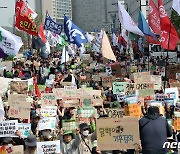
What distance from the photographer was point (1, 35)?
13.3m

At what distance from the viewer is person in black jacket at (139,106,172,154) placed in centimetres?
713

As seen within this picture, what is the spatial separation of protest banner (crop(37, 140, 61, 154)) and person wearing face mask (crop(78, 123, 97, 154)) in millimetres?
313

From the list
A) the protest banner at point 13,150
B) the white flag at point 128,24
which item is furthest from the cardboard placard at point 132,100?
the white flag at point 128,24

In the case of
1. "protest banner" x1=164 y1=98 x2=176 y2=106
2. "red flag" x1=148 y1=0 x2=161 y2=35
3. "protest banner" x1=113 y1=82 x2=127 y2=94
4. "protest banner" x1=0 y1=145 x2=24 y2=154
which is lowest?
"protest banner" x1=0 y1=145 x2=24 y2=154

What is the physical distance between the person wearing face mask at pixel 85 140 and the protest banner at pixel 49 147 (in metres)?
0.31

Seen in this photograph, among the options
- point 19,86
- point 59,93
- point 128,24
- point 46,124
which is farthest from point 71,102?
point 128,24

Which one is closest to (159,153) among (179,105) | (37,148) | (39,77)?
(37,148)

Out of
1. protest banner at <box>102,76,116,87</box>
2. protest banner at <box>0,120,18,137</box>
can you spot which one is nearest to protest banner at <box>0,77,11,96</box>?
protest banner at <box>102,76,116,87</box>

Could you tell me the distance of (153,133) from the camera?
713 centimetres

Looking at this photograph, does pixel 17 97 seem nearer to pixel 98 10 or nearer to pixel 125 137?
pixel 125 137

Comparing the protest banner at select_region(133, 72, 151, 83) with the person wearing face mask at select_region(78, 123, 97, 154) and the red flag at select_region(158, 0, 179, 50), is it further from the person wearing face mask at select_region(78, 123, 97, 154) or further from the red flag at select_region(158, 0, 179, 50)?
the person wearing face mask at select_region(78, 123, 97, 154)

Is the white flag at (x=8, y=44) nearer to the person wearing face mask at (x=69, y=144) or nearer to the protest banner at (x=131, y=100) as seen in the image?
the protest banner at (x=131, y=100)

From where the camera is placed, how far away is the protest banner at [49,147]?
7.13m

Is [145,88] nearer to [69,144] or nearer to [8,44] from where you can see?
[8,44]
